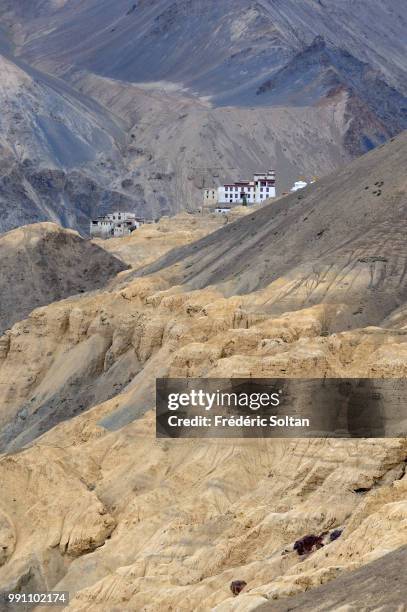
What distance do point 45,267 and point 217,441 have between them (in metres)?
55.0

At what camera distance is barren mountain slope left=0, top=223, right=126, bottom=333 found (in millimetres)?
102250

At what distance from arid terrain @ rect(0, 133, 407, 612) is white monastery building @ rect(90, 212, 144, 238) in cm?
4525

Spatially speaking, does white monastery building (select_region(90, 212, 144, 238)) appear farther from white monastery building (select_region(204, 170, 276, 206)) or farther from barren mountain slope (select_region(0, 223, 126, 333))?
barren mountain slope (select_region(0, 223, 126, 333))

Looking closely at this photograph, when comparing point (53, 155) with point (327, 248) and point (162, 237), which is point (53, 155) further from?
point (327, 248)

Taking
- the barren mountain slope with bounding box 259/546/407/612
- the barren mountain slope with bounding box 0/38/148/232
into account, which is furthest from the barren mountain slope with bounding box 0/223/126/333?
the barren mountain slope with bounding box 259/546/407/612

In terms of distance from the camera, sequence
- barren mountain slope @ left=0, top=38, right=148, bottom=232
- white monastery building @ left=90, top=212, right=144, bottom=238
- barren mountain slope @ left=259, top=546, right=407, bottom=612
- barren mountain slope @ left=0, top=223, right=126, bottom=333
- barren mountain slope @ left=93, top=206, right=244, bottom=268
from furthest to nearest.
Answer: barren mountain slope @ left=0, top=38, right=148, bottom=232 < white monastery building @ left=90, top=212, right=144, bottom=238 < barren mountain slope @ left=93, top=206, right=244, bottom=268 < barren mountain slope @ left=0, top=223, right=126, bottom=333 < barren mountain slope @ left=259, top=546, right=407, bottom=612

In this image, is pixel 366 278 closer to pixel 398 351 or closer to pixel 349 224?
pixel 349 224

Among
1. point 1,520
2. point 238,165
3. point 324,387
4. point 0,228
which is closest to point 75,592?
point 1,520

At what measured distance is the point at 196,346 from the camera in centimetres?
5888

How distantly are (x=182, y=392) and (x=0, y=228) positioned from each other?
103795 mm

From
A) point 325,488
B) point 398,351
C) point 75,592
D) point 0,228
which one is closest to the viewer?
→ point 325,488

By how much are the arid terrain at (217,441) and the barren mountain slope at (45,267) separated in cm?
1146

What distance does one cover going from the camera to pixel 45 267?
104062 mm

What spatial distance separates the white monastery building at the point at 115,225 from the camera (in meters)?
137
